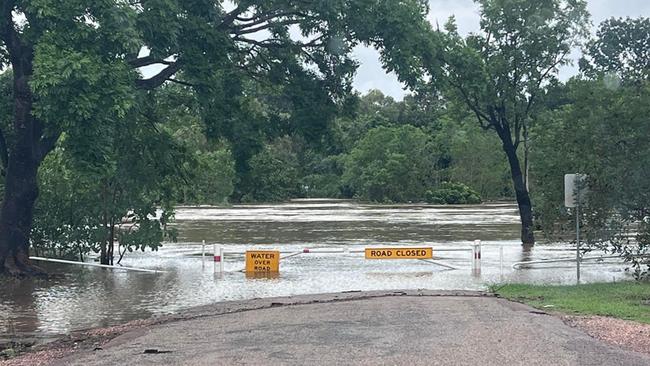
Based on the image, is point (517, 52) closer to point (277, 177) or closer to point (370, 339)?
point (370, 339)

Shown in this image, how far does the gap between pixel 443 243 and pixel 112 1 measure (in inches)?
716

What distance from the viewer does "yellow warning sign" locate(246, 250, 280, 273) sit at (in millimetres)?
20250

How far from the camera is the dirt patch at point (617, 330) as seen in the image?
8.94 m

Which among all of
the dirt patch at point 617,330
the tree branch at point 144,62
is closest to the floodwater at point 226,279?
the tree branch at point 144,62

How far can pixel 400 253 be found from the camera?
1952 cm

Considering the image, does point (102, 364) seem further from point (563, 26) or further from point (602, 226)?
point (563, 26)

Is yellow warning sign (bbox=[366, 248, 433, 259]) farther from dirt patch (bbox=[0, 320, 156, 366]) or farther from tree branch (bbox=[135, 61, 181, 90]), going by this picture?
dirt patch (bbox=[0, 320, 156, 366])

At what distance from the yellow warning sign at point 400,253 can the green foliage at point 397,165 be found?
61436 mm

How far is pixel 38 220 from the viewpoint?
23625mm

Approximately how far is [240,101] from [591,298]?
39.7ft

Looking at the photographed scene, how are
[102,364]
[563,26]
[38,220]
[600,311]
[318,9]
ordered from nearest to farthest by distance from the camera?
1. [102,364]
2. [600,311]
3. [318,9]
4. [38,220]
5. [563,26]

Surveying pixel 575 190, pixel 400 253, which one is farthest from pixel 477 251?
pixel 575 190

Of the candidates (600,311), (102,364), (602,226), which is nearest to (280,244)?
(602,226)

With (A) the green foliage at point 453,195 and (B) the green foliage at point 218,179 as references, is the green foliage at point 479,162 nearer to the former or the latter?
(A) the green foliage at point 453,195
